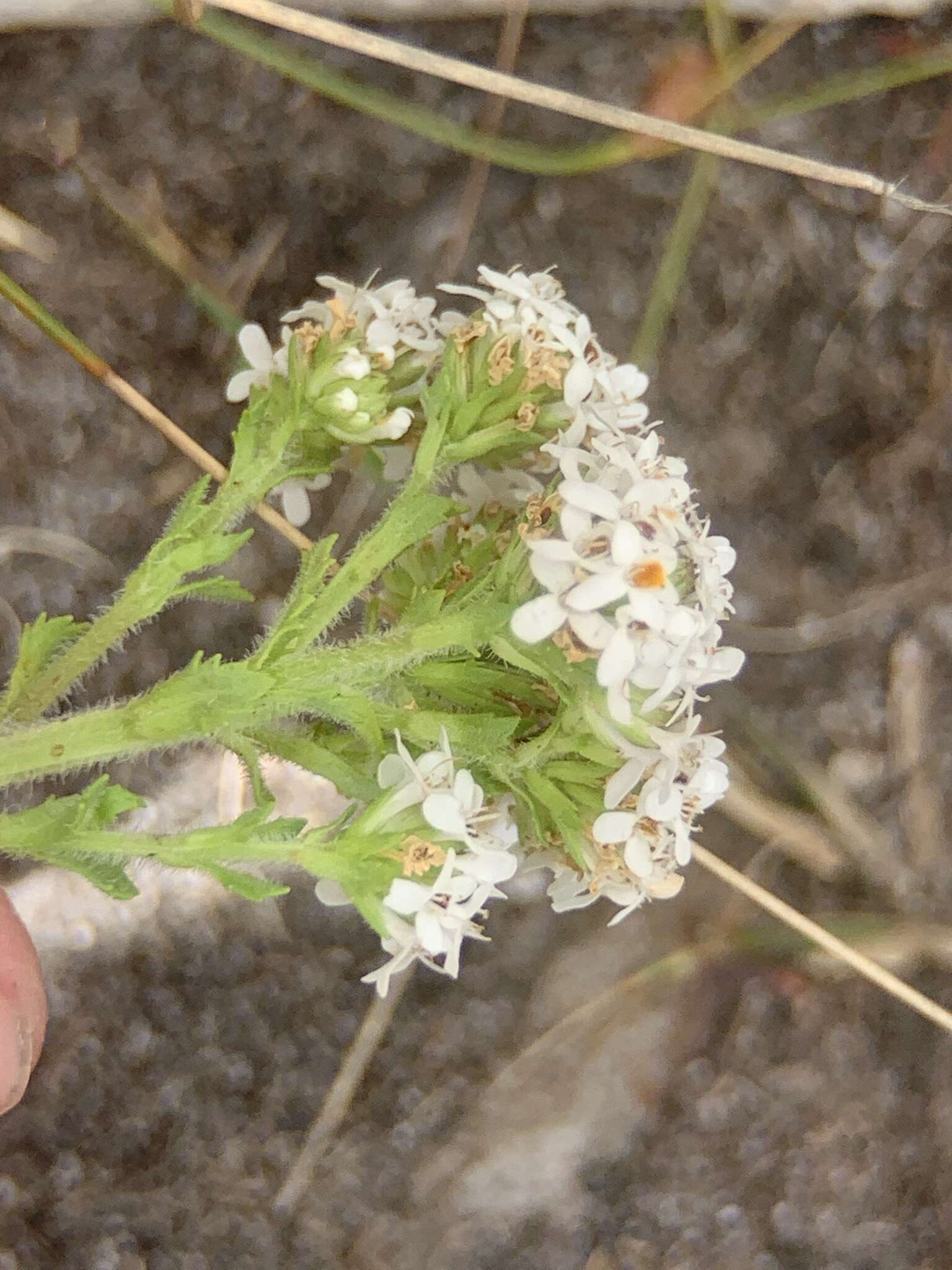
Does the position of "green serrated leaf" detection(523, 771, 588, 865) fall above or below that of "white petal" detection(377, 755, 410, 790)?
below

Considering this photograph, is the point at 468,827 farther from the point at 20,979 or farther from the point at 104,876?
the point at 20,979

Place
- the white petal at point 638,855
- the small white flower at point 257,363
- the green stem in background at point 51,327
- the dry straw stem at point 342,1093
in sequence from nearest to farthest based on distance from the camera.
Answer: the white petal at point 638,855 < the small white flower at point 257,363 < the green stem in background at point 51,327 < the dry straw stem at point 342,1093

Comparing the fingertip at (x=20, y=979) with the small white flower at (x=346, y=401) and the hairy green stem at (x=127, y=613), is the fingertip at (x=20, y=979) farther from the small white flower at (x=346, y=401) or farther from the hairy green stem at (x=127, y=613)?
the small white flower at (x=346, y=401)

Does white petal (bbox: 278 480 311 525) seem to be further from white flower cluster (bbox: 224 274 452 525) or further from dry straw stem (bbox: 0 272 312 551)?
dry straw stem (bbox: 0 272 312 551)

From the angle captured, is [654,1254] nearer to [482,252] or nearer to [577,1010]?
[577,1010]

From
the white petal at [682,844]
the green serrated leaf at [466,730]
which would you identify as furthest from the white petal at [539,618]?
the white petal at [682,844]

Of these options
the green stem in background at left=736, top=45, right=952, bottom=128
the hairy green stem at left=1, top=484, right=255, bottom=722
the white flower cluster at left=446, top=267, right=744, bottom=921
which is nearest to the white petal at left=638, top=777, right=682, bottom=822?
the white flower cluster at left=446, top=267, right=744, bottom=921

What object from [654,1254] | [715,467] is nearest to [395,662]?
[715,467]
